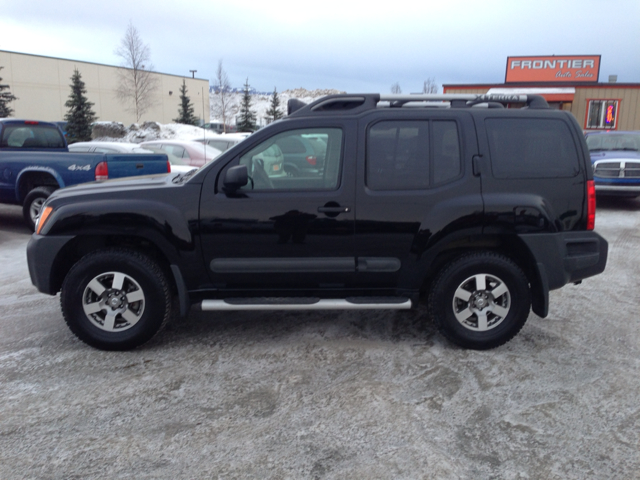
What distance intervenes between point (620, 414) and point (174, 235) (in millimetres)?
3306

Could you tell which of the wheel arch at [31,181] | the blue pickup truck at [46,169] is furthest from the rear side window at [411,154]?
the wheel arch at [31,181]

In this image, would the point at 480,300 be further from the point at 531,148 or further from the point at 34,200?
the point at 34,200

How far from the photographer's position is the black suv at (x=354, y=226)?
13.8ft

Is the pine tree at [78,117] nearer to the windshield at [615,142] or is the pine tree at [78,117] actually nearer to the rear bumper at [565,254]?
the windshield at [615,142]

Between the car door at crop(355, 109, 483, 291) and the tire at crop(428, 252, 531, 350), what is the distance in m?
0.22

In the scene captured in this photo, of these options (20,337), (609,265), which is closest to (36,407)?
(20,337)

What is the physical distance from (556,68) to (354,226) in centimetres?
3277

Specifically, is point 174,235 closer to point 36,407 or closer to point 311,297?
point 311,297

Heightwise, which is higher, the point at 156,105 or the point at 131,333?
the point at 156,105

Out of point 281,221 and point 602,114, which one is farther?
point 602,114

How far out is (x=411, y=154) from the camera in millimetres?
4297

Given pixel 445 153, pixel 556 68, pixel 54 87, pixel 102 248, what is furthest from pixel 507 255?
pixel 54 87

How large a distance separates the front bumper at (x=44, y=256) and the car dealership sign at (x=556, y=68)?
Answer: 32.2 metres

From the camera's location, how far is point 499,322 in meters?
4.38
